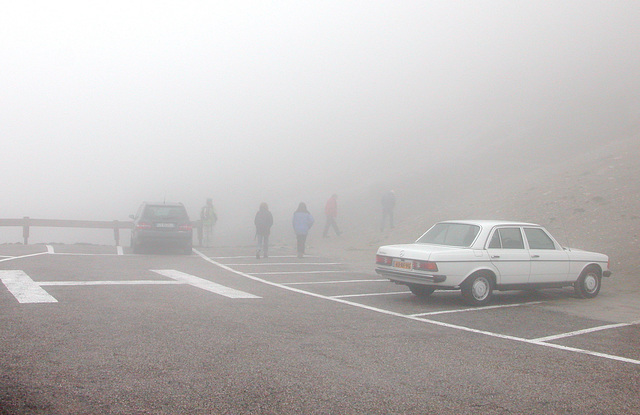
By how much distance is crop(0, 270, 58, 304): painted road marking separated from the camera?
9023 mm

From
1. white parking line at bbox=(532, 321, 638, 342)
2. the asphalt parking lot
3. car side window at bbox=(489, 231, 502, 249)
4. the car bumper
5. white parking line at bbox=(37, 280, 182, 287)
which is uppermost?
car side window at bbox=(489, 231, 502, 249)

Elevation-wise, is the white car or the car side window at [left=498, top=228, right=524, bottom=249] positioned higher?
the car side window at [left=498, top=228, right=524, bottom=249]

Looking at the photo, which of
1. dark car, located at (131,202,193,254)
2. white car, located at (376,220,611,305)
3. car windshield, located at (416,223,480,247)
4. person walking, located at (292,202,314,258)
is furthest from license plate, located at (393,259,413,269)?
dark car, located at (131,202,193,254)

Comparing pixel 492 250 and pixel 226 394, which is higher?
pixel 492 250

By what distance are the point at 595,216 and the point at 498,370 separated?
49.2 feet

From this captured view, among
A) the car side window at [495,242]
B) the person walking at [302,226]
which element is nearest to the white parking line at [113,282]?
the car side window at [495,242]

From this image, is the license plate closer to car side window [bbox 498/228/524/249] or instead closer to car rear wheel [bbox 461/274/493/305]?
car rear wheel [bbox 461/274/493/305]

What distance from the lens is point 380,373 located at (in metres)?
5.66

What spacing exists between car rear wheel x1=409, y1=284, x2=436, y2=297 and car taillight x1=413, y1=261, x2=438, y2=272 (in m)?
0.91

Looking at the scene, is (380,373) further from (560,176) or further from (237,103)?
(237,103)

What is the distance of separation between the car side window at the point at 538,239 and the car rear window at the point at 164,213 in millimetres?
11457

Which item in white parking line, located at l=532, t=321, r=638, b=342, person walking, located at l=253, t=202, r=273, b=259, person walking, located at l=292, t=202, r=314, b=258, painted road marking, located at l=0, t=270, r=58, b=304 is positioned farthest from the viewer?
person walking, located at l=292, t=202, r=314, b=258

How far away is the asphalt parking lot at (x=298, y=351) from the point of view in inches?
188

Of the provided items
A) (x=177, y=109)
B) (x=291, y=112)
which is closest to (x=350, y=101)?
(x=291, y=112)
